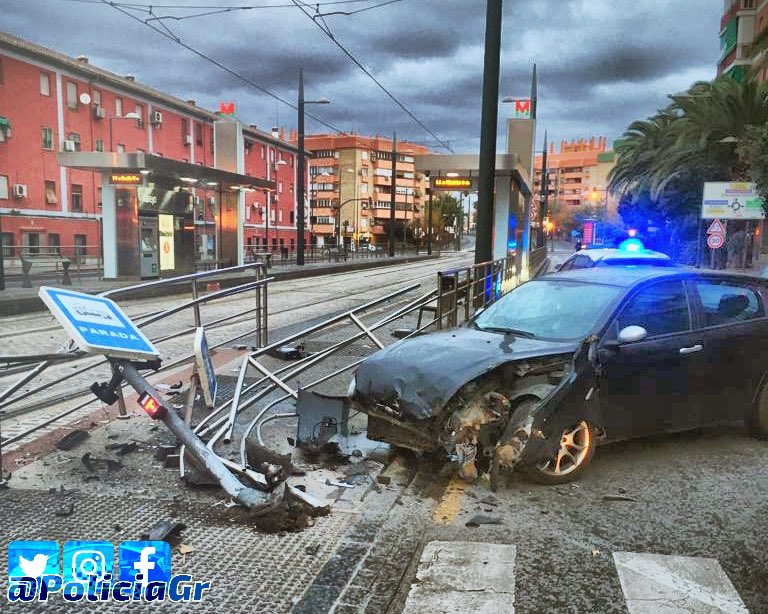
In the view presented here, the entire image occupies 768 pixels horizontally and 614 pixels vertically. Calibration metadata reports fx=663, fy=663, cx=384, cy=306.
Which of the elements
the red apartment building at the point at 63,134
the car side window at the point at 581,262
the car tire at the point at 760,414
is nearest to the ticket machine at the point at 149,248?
the red apartment building at the point at 63,134

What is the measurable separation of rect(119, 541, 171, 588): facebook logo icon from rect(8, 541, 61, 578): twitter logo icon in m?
0.33

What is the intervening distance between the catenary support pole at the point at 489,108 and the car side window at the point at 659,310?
635 centimetres

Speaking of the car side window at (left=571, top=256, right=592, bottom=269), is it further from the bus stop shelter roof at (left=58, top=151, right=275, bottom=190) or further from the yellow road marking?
the bus stop shelter roof at (left=58, top=151, right=275, bottom=190)

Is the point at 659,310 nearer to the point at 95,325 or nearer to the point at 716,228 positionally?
the point at 95,325

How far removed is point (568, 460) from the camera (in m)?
4.67

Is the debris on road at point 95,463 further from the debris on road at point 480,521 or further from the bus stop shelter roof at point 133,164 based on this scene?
the bus stop shelter roof at point 133,164

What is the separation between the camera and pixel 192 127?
2116 inches

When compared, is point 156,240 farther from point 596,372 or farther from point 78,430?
point 596,372

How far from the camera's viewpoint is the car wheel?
451cm

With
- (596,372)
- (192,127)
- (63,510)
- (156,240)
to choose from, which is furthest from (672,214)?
(192,127)

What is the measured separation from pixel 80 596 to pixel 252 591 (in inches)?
32.1

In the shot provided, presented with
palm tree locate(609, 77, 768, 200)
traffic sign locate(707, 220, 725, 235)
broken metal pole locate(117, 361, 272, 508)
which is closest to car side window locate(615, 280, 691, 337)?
broken metal pole locate(117, 361, 272, 508)

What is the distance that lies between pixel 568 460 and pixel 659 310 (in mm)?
1525

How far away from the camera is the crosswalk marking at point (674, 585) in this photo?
3.13 metres
